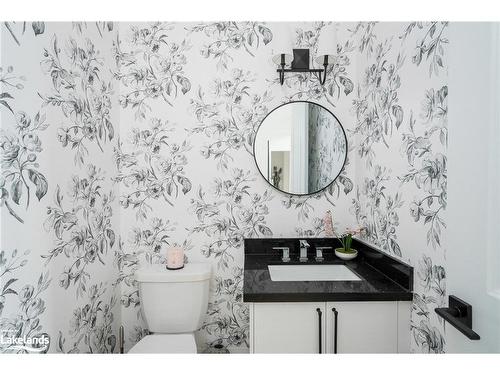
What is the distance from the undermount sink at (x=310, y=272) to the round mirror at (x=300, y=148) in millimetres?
434

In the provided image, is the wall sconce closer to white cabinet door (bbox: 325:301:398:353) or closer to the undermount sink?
the undermount sink

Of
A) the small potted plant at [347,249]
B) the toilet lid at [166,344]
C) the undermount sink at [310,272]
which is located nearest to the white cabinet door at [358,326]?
the undermount sink at [310,272]

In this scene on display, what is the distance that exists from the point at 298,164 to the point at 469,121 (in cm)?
112

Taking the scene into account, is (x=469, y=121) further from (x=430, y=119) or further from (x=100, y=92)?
(x=100, y=92)

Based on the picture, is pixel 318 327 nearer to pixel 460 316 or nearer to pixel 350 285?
pixel 350 285

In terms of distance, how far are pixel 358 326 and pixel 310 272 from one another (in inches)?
15.6

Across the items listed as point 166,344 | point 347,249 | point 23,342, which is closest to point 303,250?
point 347,249

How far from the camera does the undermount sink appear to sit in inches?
56.4

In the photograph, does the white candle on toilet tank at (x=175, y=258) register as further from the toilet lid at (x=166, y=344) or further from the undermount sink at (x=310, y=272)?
the undermount sink at (x=310, y=272)

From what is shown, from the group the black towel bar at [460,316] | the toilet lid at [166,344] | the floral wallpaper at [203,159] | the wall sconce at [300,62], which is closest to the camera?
the black towel bar at [460,316]

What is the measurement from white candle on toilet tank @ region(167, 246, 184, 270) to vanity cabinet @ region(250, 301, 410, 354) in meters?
0.62

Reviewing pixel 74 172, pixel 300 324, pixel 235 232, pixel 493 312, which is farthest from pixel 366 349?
pixel 74 172

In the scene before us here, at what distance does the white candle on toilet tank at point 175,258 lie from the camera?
5.26ft

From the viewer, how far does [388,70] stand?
4.49ft
